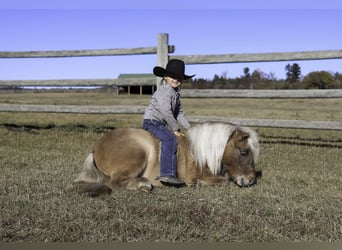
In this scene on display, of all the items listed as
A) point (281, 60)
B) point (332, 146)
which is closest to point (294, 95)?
point (281, 60)

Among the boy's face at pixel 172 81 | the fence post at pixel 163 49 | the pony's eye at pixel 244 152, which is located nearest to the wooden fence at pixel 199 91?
the fence post at pixel 163 49

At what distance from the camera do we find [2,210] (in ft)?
13.7

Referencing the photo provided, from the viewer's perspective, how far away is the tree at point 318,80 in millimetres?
43125

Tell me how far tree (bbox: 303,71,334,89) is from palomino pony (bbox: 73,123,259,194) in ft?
127

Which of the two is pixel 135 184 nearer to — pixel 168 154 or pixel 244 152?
pixel 168 154

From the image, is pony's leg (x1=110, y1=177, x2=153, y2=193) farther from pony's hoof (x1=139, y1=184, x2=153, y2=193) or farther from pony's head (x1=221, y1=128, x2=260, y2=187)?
pony's head (x1=221, y1=128, x2=260, y2=187)

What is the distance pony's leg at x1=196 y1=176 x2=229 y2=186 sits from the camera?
538 cm

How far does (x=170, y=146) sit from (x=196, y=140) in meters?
0.33

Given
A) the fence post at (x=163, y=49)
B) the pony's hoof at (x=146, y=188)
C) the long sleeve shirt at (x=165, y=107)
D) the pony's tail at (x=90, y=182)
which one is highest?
the fence post at (x=163, y=49)

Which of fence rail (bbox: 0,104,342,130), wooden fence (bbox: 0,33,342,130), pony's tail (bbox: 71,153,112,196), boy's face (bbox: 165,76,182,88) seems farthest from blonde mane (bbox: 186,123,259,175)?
wooden fence (bbox: 0,33,342,130)

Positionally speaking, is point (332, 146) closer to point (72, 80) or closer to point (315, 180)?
point (315, 180)

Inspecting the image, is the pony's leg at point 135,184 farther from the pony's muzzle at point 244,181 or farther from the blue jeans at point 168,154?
the pony's muzzle at point 244,181

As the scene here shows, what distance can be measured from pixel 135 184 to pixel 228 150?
115 cm

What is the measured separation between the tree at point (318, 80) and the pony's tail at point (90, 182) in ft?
128
